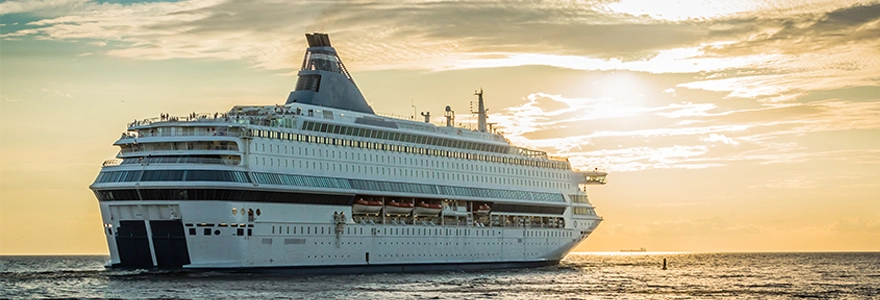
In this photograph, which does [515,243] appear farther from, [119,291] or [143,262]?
[119,291]

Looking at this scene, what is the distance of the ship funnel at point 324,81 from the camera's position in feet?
288

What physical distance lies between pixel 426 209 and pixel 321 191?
1324 centimetres

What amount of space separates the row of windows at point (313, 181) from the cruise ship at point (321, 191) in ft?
0.31

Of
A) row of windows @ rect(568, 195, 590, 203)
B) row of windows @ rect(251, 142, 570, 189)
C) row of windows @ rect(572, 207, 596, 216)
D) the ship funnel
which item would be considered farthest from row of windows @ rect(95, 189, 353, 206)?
row of windows @ rect(568, 195, 590, 203)

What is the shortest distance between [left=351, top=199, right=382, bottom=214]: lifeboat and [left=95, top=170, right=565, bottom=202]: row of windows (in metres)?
0.91

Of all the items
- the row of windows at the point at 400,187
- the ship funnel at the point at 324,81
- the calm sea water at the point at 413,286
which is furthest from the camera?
the ship funnel at the point at 324,81

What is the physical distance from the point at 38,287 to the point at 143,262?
6.29 meters

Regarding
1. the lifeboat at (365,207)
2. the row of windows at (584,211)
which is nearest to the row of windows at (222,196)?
the lifeboat at (365,207)

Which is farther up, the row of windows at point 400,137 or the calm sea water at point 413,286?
the row of windows at point 400,137

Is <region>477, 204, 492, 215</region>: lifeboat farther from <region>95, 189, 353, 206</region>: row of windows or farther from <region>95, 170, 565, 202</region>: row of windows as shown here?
<region>95, 189, 353, 206</region>: row of windows

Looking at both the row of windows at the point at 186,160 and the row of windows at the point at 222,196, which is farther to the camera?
the row of windows at the point at 186,160

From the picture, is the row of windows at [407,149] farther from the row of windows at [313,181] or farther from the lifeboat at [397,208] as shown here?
the lifeboat at [397,208]

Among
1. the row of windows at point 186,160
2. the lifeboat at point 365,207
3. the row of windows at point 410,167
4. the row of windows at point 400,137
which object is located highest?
the row of windows at point 400,137

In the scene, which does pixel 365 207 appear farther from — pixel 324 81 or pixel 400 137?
pixel 324 81
